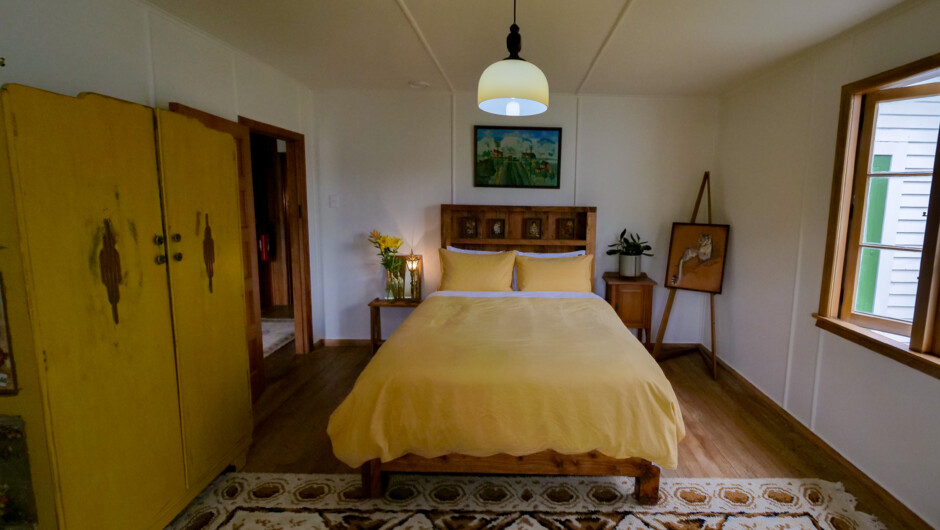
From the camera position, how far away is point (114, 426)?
145cm

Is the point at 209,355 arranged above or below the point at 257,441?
above

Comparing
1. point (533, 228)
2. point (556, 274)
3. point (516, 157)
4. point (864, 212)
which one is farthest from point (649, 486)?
point (516, 157)

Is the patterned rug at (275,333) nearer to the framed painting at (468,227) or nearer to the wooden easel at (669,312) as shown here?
the framed painting at (468,227)

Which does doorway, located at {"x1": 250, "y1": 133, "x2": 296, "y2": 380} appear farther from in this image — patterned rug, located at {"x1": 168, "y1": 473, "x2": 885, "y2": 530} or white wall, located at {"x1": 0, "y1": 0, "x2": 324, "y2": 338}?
patterned rug, located at {"x1": 168, "y1": 473, "x2": 885, "y2": 530}

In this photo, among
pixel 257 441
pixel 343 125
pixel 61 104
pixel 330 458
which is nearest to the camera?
pixel 61 104

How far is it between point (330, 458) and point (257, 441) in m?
0.52

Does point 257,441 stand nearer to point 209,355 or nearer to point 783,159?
point 209,355

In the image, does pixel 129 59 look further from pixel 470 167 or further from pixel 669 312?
pixel 669 312

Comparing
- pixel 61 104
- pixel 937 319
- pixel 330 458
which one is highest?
pixel 61 104

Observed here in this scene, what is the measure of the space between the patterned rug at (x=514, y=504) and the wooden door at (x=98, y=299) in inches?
16.0

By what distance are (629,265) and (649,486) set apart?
2.12 metres

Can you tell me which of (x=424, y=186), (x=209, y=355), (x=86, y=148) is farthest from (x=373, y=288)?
(x=86, y=148)

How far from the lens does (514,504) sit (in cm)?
192

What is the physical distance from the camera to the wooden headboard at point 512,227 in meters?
3.79
